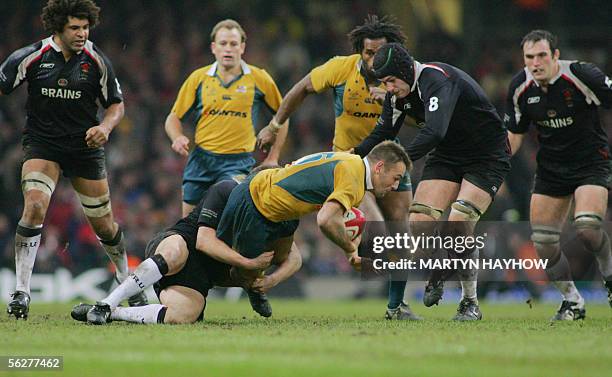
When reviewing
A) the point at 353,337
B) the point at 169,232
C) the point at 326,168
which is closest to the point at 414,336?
the point at 353,337

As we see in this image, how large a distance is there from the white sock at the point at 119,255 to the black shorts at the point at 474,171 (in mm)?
3115

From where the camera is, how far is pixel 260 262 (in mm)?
8031

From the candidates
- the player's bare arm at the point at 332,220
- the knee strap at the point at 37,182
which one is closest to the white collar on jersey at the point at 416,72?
the player's bare arm at the point at 332,220

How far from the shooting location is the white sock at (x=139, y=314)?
8086 millimetres

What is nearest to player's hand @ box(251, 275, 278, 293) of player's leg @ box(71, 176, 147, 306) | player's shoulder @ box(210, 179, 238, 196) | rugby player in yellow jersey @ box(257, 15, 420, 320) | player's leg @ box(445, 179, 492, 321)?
player's shoulder @ box(210, 179, 238, 196)

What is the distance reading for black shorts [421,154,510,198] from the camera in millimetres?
8898

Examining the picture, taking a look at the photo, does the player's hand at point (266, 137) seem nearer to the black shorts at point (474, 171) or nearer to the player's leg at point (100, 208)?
the player's leg at point (100, 208)

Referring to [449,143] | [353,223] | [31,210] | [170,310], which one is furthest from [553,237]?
[31,210]

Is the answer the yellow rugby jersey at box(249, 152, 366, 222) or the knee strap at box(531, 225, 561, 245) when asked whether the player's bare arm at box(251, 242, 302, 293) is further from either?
the knee strap at box(531, 225, 561, 245)

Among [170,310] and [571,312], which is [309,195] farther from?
[571,312]

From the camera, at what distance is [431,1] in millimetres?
21109

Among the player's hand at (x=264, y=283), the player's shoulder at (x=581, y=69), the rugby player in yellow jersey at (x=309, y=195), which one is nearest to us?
the rugby player in yellow jersey at (x=309, y=195)

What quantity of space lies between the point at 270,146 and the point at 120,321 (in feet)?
9.55

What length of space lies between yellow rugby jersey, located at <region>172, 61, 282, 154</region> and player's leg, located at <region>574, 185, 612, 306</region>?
3508mm
